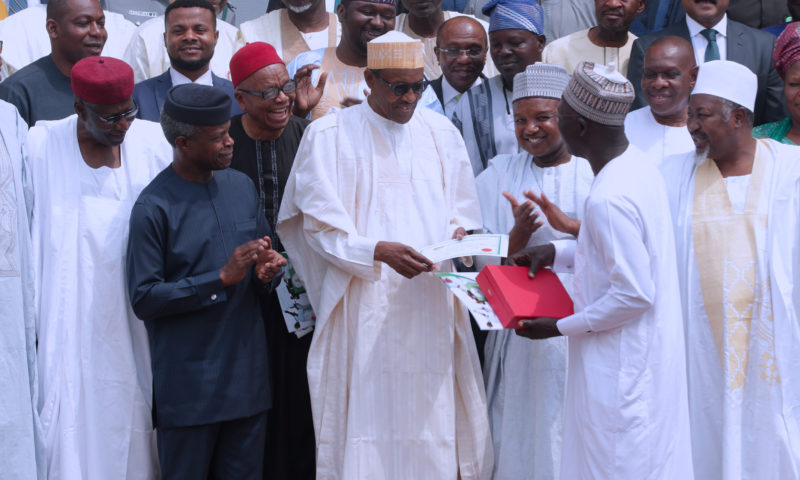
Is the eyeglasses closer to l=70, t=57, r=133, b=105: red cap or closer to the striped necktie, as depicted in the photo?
l=70, t=57, r=133, b=105: red cap

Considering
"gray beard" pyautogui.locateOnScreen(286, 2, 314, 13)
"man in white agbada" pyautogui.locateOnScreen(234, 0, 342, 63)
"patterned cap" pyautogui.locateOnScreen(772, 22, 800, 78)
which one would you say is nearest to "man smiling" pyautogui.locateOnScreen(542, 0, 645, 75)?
"patterned cap" pyautogui.locateOnScreen(772, 22, 800, 78)

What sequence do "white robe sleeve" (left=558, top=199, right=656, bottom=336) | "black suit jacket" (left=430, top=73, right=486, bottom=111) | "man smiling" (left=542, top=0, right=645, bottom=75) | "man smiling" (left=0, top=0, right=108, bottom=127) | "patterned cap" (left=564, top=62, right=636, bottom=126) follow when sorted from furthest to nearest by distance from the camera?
"man smiling" (left=542, top=0, right=645, bottom=75) → "black suit jacket" (left=430, top=73, right=486, bottom=111) → "man smiling" (left=0, top=0, right=108, bottom=127) → "patterned cap" (left=564, top=62, right=636, bottom=126) → "white robe sleeve" (left=558, top=199, right=656, bottom=336)

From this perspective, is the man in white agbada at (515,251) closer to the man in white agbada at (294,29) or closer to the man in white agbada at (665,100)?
the man in white agbada at (665,100)

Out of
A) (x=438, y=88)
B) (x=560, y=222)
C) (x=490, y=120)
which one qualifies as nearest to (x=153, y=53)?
(x=438, y=88)

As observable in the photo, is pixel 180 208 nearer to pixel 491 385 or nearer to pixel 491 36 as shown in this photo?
pixel 491 385

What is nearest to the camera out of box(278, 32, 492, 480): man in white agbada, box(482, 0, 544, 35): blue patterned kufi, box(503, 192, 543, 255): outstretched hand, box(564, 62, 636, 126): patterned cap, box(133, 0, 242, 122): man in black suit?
box(564, 62, 636, 126): patterned cap

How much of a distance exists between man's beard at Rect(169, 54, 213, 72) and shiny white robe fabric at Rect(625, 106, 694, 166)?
2.86m

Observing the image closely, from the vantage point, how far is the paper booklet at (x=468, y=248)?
180 inches

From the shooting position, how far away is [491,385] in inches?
209

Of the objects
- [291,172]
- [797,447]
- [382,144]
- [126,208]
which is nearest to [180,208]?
[126,208]

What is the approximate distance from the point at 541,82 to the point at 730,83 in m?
1.05

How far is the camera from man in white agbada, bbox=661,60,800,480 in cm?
461

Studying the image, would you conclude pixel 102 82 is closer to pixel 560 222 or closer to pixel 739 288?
pixel 560 222

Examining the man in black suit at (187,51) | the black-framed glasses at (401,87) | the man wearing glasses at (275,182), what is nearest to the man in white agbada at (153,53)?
the man in black suit at (187,51)
